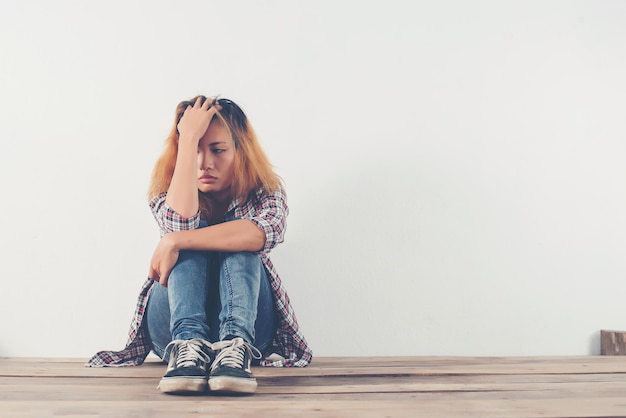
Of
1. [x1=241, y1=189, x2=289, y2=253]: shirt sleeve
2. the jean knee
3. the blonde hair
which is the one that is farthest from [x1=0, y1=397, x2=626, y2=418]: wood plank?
the blonde hair

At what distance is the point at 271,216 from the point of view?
5.54ft

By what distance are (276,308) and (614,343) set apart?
1211 mm

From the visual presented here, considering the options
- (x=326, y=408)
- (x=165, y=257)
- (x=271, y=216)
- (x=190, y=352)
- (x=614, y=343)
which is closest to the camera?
(x=326, y=408)

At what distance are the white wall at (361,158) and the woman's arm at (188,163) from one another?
0.45m

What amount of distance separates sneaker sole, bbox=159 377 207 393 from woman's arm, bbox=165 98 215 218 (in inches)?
17.8

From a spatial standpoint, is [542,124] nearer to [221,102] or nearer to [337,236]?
[337,236]

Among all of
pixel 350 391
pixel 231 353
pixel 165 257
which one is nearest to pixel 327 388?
pixel 350 391

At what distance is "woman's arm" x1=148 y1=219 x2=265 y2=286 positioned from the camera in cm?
153

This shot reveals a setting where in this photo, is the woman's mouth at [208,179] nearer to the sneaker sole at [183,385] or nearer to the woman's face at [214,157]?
the woman's face at [214,157]

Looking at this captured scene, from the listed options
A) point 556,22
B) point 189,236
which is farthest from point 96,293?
point 556,22

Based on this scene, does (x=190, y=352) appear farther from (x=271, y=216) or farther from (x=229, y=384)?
(x=271, y=216)

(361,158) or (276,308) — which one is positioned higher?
(361,158)

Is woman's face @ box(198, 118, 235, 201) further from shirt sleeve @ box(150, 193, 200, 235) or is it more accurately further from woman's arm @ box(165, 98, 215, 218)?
shirt sleeve @ box(150, 193, 200, 235)

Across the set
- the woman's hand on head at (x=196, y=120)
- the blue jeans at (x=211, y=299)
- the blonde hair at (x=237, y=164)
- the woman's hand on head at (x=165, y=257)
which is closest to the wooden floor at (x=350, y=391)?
the blue jeans at (x=211, y=299)
